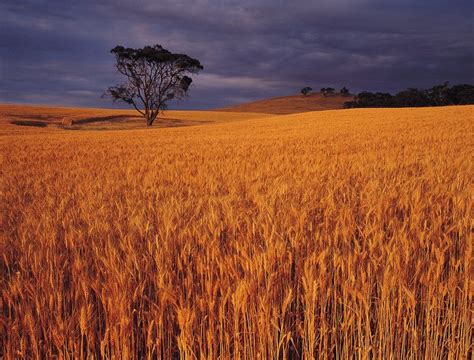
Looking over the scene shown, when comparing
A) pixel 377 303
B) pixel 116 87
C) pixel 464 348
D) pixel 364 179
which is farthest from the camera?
pixel 116 87

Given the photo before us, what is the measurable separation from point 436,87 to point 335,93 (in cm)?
4639

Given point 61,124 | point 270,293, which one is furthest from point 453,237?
point 61,124

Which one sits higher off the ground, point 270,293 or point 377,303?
point 270,293

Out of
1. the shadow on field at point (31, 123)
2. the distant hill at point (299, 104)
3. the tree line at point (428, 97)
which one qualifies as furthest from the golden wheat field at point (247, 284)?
the distant hill at point (299, 104)

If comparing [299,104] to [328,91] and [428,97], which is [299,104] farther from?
[428,97]

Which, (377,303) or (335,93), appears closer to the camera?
(377,303)

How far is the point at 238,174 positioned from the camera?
7035 millimetres

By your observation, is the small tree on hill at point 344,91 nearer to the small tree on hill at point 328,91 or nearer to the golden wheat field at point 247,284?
the small tree on hill at point 328,91

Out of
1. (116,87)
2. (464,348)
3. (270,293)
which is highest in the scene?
(116,87)

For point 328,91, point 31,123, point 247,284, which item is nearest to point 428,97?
point 328,91

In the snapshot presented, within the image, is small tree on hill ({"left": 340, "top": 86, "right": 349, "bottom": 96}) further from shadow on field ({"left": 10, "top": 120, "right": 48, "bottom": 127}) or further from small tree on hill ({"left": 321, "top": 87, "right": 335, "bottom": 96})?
shadow on field ({"left": 10, "top": 120, "right": 48, "bottom": 127})

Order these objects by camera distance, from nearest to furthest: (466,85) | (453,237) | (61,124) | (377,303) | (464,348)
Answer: (464,348)
(377,303)
(453,237)
(61,124)
(466,85)

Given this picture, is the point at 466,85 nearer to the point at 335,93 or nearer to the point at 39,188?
the point at 335,93

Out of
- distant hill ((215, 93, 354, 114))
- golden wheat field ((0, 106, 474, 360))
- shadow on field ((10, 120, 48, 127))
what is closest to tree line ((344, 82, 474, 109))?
distant hill ((215, 93, 354, 114))
